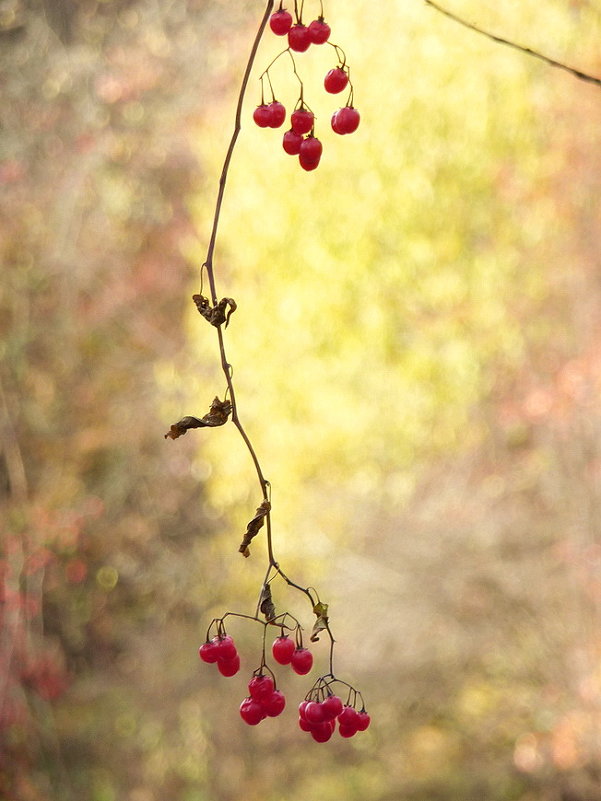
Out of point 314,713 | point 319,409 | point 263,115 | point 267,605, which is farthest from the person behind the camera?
point 319,409

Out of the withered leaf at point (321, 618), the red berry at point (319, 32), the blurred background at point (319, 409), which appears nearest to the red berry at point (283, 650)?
the withered leaf at point (321, 618)

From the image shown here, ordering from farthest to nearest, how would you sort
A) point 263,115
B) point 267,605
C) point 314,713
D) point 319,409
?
point 319,409, point 263,115, point 314,713, point 267,605

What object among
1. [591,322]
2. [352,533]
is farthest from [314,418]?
[591,322]

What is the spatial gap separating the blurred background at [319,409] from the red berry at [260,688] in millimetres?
2528

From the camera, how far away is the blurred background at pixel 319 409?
3.22 metres

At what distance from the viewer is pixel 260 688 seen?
0.73 m

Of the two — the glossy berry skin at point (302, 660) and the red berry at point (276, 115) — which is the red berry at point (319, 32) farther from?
the glossy berry skin at point (302, 660)

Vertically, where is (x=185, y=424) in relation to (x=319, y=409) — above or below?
below

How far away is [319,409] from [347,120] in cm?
263

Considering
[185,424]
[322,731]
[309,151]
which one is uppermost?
[309,151]

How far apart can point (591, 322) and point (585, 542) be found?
0.74m

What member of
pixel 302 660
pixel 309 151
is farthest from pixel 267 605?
pixel 309 151

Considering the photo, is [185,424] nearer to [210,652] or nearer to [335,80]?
[210,652]

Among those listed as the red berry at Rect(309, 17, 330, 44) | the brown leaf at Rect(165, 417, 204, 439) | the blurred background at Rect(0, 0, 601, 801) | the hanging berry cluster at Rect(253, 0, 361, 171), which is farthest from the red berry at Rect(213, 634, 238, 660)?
the blurred background at Rect(0, 0, 601, 801)
